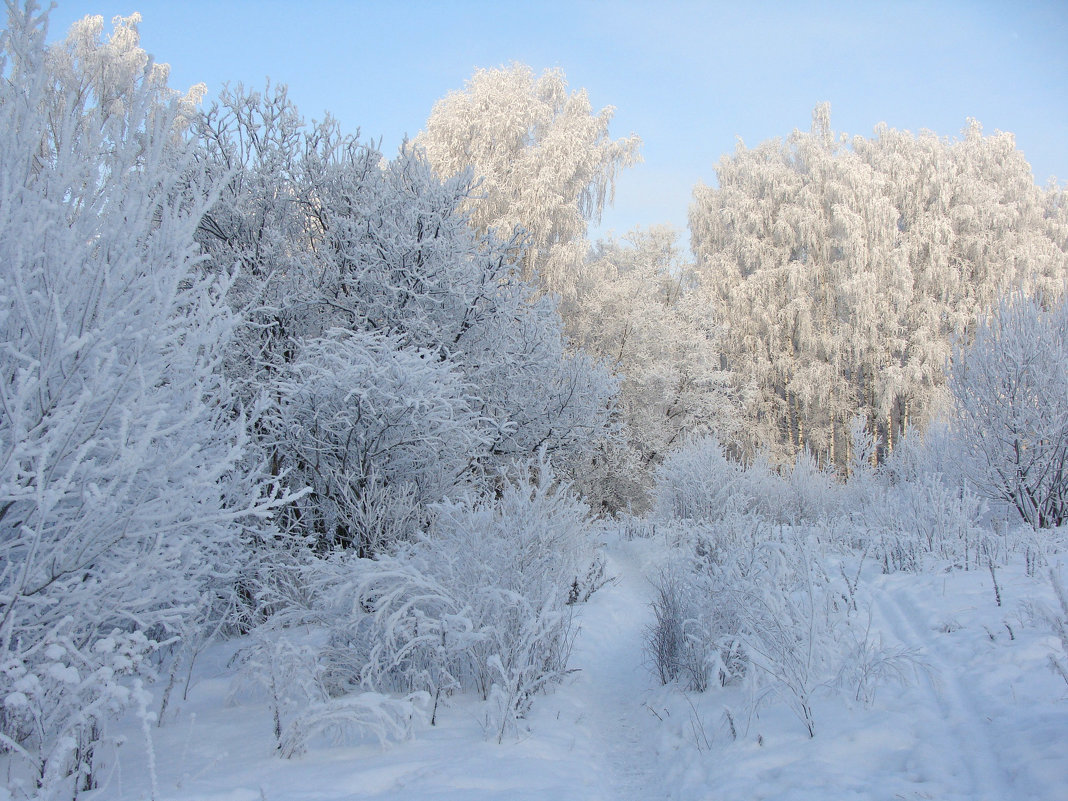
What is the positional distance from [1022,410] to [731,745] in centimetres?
643

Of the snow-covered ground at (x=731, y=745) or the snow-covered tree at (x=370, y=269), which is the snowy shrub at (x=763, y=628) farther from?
the snow-covered tree at (x=370, y=269)

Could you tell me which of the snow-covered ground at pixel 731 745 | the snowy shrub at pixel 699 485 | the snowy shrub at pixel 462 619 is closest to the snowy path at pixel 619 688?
the snow-covered ground at pixel 731 745

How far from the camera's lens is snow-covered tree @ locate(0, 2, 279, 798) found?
8.39 feet

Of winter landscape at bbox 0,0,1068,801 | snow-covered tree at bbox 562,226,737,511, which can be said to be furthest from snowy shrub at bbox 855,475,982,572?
snow-covered tree at bbox 562,226,737,511

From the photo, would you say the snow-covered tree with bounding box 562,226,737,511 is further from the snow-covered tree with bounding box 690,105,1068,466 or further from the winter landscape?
the winter landscape

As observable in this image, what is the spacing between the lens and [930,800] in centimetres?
261

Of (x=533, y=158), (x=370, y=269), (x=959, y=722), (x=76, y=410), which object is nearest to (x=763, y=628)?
(x=959, y=722)

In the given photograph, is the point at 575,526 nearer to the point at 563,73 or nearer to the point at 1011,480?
the point at 1011,480

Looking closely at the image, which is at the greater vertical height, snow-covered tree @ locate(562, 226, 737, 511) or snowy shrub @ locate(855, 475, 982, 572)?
snow-covered tree @ locate(562, 226, 737, 511)

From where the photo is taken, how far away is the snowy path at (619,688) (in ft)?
12.4

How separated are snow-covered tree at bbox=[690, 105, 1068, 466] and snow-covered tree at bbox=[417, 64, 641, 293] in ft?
A: 21.2

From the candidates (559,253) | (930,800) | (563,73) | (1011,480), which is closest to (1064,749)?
(930,800)

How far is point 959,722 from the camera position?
3119 mm

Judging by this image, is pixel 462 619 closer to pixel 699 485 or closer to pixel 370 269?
pixel 370 269
